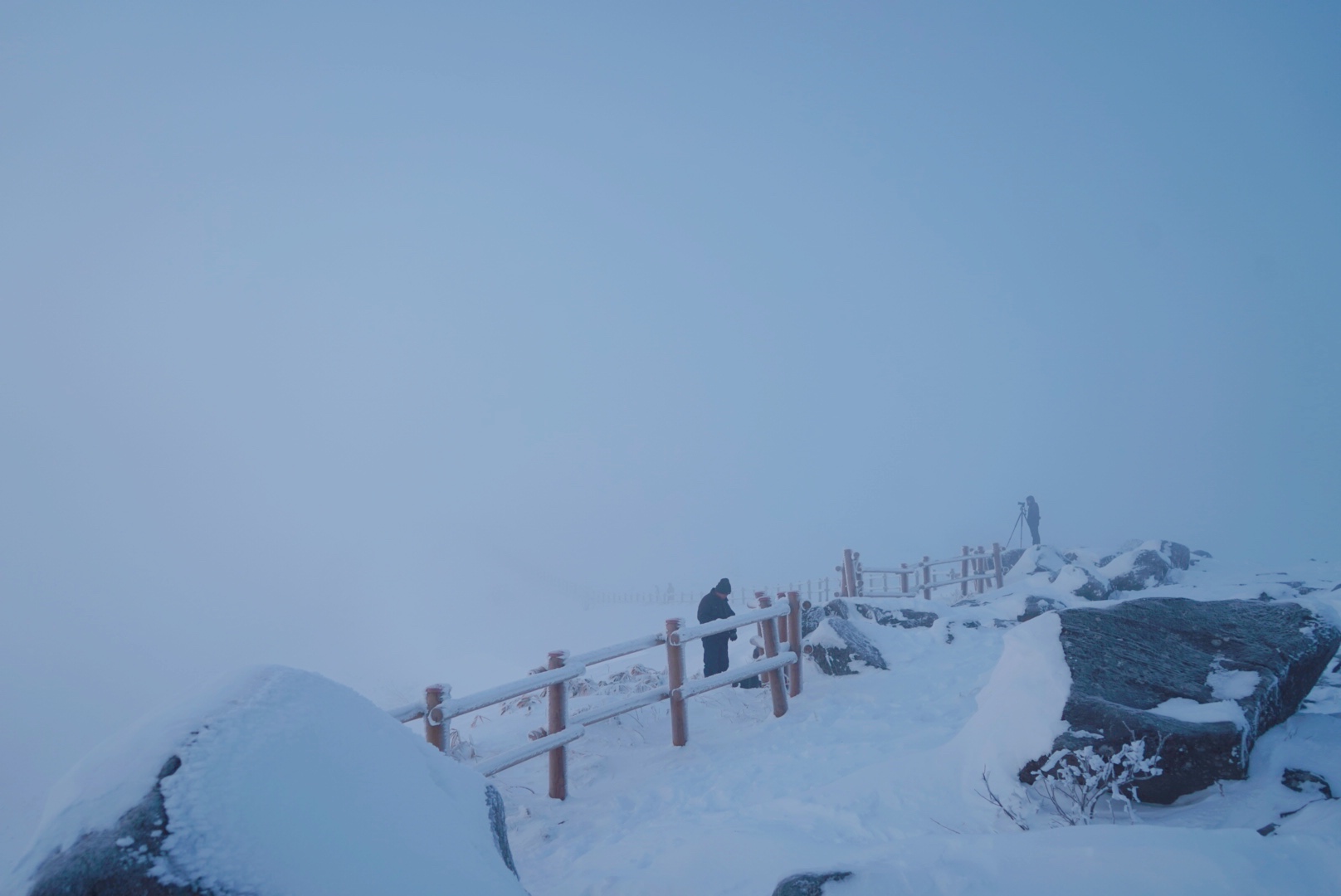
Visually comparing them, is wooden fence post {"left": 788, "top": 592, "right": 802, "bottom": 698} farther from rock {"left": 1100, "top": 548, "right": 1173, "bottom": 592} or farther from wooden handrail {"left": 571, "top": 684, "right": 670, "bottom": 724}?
rock {"left": 1100, "top": 548, "right": 1173, "bottom": 592}

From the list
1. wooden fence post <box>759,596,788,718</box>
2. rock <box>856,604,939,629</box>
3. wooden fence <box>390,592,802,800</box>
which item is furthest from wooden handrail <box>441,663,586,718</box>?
rock <box>856,604,939,629</box>

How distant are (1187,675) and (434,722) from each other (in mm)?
5700

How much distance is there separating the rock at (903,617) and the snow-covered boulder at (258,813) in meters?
10.7

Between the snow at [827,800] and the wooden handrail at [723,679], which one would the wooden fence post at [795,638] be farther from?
the wooden handrail at [723,679]

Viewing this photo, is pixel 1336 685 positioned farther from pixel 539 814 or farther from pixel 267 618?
pixel 267 618

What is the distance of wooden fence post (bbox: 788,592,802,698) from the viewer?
26.7 feet

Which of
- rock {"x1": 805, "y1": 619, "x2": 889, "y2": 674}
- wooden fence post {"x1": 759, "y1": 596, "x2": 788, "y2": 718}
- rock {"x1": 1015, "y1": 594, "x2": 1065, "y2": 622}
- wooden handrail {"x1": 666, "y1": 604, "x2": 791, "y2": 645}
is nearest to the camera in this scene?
wooden handrail {"x1": 666, "y1": 604, "x2": 791, "y2": 645}

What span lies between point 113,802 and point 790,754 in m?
5.55

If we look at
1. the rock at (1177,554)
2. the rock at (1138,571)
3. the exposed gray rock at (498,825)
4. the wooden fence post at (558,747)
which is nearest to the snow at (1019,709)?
the exposed gray rock at (498,825)

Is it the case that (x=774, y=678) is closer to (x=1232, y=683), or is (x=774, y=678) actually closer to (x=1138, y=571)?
(x=1232, y=683)

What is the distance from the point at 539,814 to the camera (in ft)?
17.7

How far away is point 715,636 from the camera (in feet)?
29.1

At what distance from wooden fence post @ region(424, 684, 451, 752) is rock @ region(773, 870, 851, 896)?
134 inches

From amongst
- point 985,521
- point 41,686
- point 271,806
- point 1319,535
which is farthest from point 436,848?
point 985,521
